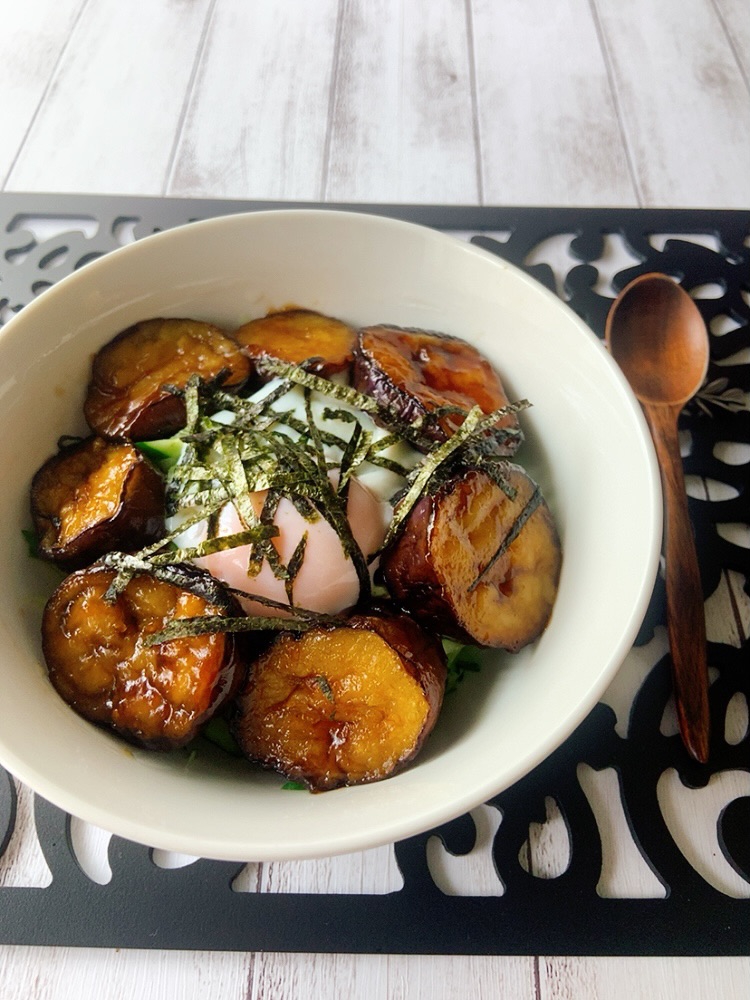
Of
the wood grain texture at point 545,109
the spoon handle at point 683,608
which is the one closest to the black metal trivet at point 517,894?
the spoon handle at point 683,608

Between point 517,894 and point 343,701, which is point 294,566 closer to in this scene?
point 343,701

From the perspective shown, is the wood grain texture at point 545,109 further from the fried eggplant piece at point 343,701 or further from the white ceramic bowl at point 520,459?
the fried eggplant piece at point 343,701

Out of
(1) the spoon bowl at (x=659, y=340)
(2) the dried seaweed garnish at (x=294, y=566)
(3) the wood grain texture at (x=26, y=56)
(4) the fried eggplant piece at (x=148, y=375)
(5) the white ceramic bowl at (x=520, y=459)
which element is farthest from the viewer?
(3) the wood grain texture at (x=26, y=56)

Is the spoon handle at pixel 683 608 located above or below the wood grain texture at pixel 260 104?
below

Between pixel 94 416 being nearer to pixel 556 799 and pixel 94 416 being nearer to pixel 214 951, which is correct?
pixel 214 951

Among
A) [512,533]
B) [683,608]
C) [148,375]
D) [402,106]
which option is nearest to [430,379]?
[512,533]

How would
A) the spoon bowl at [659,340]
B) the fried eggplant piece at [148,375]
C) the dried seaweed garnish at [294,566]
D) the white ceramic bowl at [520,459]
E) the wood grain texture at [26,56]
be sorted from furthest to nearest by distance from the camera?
the wood grain texture at [26,56] → the spoon bowl at [659,340] → the fried eggplant piece at [148,375] → the dried seaweed garnish at [294,566] → the white ceramic bowl at [520,459]
